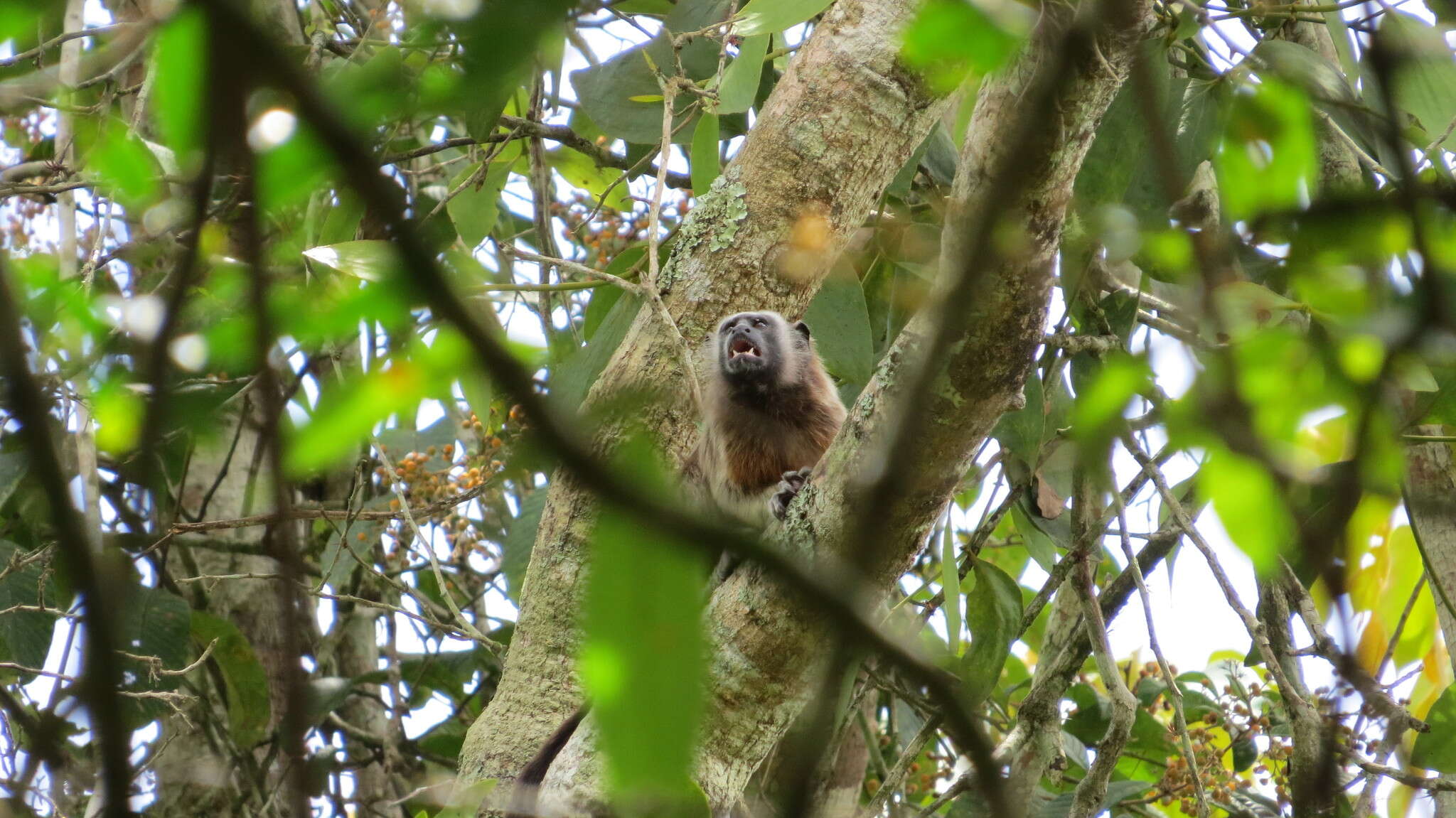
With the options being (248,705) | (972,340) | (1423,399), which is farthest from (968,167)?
(248,705)

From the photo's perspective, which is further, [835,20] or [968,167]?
[835,20]

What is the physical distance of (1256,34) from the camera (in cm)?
415

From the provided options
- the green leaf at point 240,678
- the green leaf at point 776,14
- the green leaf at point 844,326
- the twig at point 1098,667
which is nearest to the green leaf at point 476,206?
the green leaf at point 844,326

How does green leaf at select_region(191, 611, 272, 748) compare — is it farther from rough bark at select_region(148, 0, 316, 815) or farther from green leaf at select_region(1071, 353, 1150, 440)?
green leaf at select_region(1071, 353, 1150, 440)

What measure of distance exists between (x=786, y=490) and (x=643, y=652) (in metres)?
3.57

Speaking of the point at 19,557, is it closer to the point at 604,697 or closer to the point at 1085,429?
the point at 1085,429

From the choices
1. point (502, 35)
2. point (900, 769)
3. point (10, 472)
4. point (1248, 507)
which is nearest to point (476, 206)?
point (10, 472)

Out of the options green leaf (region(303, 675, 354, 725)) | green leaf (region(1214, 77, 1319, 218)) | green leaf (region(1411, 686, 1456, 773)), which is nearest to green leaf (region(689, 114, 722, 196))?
green leaf (region(1214, 77, 1319, 218))

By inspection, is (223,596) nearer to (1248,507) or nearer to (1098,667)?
(1098,667)

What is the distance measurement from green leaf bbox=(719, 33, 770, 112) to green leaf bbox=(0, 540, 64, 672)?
253 cm

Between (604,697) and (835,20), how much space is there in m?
3.26

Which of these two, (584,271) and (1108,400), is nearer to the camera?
(1108,400)

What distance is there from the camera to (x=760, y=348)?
445cm

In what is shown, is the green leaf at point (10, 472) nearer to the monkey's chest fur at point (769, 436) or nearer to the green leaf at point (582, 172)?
the green leaf at point (582, 172)
